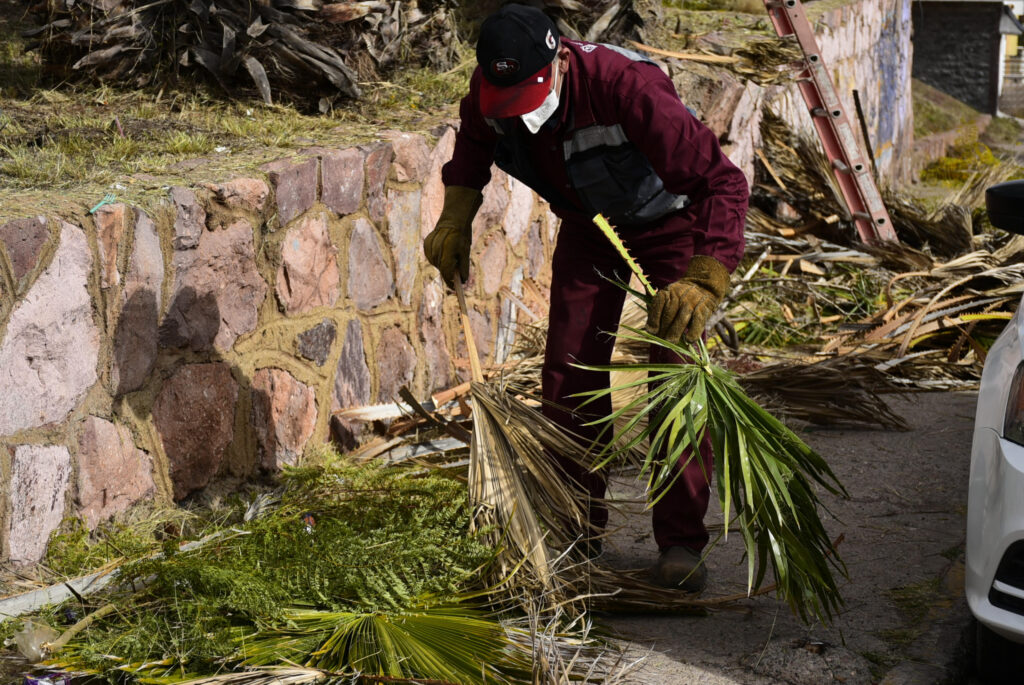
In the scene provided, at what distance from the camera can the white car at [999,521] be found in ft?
8.39

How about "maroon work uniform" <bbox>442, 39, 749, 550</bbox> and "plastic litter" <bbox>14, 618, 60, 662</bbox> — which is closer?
"plastic litter" <bbox>14, 618, 60, 662</bbox>

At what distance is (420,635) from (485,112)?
4.62 feet

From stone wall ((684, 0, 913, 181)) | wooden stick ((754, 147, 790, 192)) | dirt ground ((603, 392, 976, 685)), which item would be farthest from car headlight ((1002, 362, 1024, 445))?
wooden stick ((754, 147, 790, 192))

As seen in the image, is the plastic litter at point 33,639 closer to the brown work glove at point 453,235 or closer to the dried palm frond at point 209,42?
the brown work glove at point 453,235

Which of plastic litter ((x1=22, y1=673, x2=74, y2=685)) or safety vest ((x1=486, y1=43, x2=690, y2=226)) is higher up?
safety vest ((x1=486, y1=43, x2=690, y2=226))

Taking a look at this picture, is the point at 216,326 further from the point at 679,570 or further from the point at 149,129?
the point at 679,570

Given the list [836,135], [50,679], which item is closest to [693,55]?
[836,135]

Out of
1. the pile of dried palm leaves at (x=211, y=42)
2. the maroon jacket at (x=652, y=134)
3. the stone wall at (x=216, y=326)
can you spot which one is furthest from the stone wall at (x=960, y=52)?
the maroon jacket at (x=652, y=134)

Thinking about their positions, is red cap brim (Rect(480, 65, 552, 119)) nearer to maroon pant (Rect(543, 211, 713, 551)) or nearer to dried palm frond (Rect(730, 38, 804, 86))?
maroon pant (Rect(543, 211, 713, 551))

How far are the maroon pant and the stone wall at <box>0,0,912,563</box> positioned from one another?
1212 mm

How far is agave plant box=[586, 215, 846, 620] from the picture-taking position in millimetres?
2947

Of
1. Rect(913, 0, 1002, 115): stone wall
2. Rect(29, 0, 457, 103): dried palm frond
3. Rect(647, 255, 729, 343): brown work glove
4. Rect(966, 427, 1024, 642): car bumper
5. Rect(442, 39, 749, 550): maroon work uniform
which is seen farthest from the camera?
Rect(913, 0, 1002, 115): stone wall

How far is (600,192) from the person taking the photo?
3.33 metres

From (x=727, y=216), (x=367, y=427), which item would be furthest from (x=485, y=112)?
(x=367, y=427)
